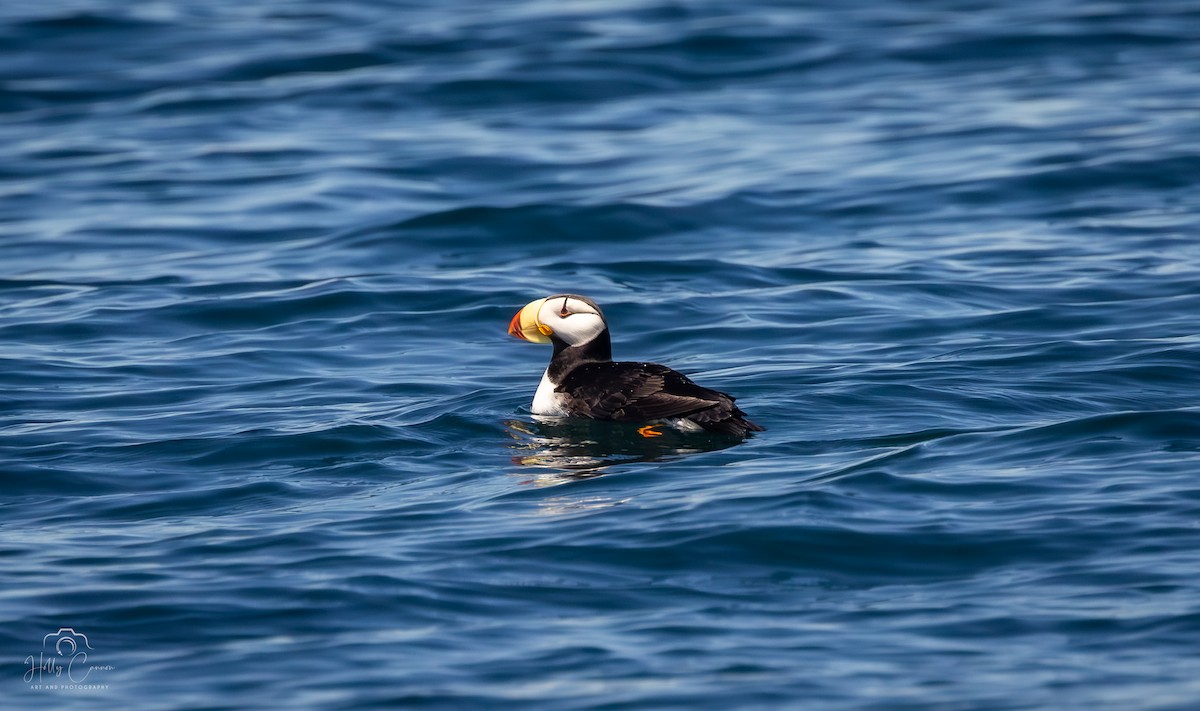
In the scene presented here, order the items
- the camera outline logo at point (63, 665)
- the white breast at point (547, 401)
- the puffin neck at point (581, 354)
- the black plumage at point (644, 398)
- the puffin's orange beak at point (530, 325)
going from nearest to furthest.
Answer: the camera outline logo at point (63, 665) < the black plumage at point (644, 398) < the white breast at point (547, 401) < the puffin neck at point (581, 354) < the puffin's orange beak at point (530, 325)

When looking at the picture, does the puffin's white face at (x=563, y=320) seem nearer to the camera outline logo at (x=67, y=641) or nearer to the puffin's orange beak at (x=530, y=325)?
the puffin's orange beak at (x=530, y=325)

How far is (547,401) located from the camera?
896cm

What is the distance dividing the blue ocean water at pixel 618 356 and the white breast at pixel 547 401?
0.49 ft

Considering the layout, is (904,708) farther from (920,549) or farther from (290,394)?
(290,394)

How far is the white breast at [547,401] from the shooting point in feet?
29.1

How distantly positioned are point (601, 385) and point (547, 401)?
415 millimetres

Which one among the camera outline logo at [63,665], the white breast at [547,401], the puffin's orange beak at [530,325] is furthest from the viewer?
the puffin's orange beak at [530,325]

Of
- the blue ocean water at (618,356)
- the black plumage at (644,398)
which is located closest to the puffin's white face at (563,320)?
the black plumage at (644,398)

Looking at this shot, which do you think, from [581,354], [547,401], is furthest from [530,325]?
[547,401]

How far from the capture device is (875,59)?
21766mm

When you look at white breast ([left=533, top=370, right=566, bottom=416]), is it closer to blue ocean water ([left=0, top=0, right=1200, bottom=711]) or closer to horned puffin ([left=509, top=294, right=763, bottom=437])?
horned puffin ([left=509, top=294, right=763, bottom=437])

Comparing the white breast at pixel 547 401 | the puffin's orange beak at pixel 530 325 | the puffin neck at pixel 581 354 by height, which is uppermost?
the puffin's orange beak at pixel 530 325

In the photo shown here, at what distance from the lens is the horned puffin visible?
813cm

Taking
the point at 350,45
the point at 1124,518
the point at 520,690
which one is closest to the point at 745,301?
the point at 1124,518
